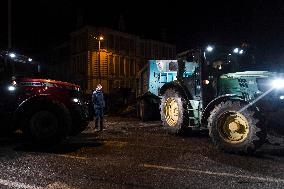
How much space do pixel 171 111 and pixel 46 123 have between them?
14.4 feet

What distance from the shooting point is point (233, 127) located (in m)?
9.19

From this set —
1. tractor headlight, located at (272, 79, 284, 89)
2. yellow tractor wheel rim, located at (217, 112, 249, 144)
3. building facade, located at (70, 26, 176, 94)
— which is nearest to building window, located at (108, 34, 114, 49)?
building facade, located at (70, 26, 176, 94)

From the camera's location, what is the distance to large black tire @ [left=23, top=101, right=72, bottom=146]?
10000 mm

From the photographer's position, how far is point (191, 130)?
→ 13.1 m

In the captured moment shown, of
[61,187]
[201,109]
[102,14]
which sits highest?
[102,14]

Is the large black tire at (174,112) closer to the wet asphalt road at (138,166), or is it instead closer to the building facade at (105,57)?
the wet asphalt road at (138,166)

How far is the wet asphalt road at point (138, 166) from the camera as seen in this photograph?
245 inches

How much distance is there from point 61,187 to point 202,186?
2.16m

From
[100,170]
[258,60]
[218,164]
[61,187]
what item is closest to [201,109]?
[258,60]

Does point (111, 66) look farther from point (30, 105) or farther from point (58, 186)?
point (58, 186)

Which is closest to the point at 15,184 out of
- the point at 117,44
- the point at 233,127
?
the point at 233,127

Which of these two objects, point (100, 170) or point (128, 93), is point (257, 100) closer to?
point (100, 170)

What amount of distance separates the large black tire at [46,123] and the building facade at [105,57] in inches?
1144

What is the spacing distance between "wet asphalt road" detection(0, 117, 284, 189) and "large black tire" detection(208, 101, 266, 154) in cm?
25
